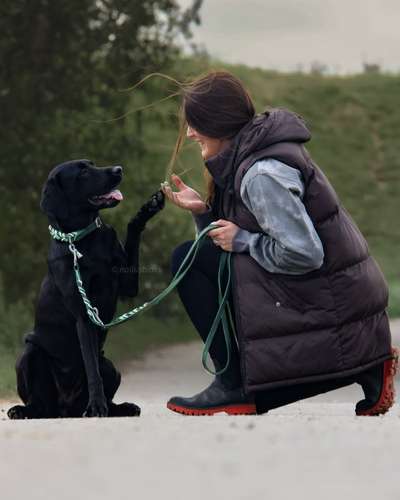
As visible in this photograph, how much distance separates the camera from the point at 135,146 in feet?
36.9

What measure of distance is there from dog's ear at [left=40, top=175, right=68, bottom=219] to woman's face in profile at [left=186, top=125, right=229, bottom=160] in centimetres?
64

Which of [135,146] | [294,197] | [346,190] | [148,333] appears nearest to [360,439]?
[294,197]

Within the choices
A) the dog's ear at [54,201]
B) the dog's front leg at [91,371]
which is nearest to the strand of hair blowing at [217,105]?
the dog's ear at [54,201]

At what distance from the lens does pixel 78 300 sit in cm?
525

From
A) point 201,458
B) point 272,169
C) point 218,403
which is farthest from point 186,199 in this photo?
point 201,458

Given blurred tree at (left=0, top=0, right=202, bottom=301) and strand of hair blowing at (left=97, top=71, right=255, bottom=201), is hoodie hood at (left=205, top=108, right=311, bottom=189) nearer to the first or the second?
strand of hair blowing at (left=97, top=71, right=255, bottom=201)

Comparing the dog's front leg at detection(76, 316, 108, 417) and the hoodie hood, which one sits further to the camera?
the dog's front leg at detection(76, 316, 108, 417)

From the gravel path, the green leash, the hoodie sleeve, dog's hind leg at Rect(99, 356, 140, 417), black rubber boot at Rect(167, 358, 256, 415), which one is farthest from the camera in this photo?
dog's hind leg at Rect(99, 356, 140, 417)

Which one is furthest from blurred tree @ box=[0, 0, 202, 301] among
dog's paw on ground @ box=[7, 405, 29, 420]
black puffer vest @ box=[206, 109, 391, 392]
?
black puffer vest @ box=[206, 109, 391, 392]

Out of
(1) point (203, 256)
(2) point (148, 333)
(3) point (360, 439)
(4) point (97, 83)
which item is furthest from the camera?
(2) point (148, 333)

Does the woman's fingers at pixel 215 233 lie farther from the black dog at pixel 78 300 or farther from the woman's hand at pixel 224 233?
the black dog at pixel 78 300

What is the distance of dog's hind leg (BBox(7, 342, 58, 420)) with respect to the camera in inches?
215

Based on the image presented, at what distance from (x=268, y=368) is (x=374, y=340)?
1.59 ft

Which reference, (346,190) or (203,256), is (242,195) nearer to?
(203,256)
